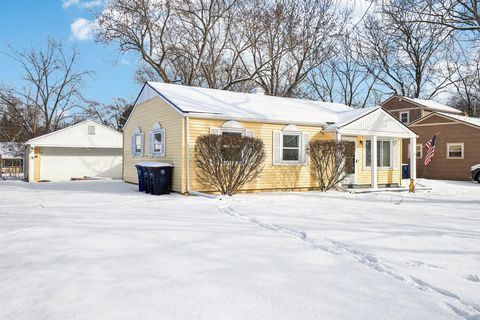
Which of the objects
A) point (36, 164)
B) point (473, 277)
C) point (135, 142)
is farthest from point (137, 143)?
point (473, 277)

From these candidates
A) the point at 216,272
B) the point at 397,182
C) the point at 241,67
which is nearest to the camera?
the point at 216,272

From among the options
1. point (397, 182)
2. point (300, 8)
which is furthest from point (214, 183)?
point (300, 8)

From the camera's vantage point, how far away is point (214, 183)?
11.3 metres

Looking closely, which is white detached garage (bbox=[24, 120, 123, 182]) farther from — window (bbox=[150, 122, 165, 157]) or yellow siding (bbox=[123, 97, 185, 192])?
window (bbox=[150, 122, 165, 157])

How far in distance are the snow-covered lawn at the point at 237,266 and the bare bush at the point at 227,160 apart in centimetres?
382

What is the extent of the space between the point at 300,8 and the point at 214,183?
17.8 m

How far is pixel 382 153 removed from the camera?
1512cm

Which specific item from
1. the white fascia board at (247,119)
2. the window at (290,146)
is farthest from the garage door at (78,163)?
the window at (290,146)

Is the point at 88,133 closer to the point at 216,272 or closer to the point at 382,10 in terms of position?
the point at 382,10

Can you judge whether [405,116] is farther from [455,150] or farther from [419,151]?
[455,150]

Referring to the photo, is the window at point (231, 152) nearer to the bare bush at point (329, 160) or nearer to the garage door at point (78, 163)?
the bare bush at point (329, 160)

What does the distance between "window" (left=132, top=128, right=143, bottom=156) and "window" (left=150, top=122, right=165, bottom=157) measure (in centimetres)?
130

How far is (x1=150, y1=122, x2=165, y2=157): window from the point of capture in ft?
42.0

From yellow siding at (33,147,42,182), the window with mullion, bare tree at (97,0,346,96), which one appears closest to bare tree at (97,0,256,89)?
bare tree at (97,0,346,96)
